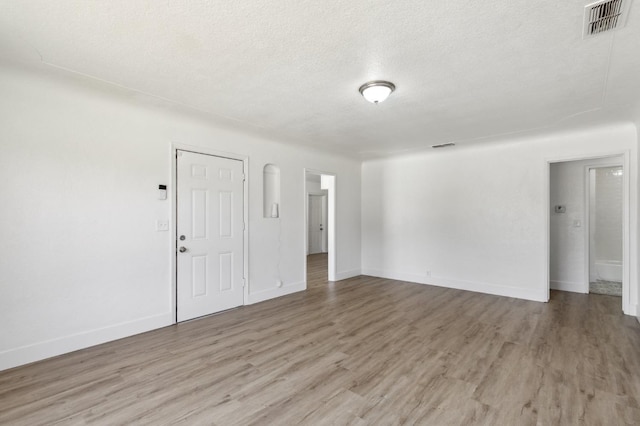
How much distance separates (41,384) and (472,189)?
6027 millimetres

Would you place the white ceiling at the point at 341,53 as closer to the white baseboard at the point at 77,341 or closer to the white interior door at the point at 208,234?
the white interior door at the point at 208,234

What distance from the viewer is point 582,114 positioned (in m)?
3.55

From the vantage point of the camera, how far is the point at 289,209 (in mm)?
5105

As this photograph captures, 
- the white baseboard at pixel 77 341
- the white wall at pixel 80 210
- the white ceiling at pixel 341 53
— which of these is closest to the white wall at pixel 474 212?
the white ceiling at pixel 341 53

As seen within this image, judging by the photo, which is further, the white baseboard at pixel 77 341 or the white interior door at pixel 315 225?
the white interior door at pixel 315 225

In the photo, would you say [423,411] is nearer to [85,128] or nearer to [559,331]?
[559,331]

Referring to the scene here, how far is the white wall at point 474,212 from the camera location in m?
4.58

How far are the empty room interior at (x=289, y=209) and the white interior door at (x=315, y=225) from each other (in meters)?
5.11

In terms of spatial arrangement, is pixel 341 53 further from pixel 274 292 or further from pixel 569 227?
pixel 569 227

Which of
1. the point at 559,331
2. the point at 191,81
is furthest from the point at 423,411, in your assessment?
the point at 191,81

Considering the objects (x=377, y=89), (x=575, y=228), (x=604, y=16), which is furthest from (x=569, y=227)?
(x=377, y=89)

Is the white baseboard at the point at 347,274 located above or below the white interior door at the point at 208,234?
below

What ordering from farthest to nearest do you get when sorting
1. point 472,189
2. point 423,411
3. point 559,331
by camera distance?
point 472,189 → point 559,331 → point 423,411

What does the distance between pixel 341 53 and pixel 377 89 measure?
60cm
